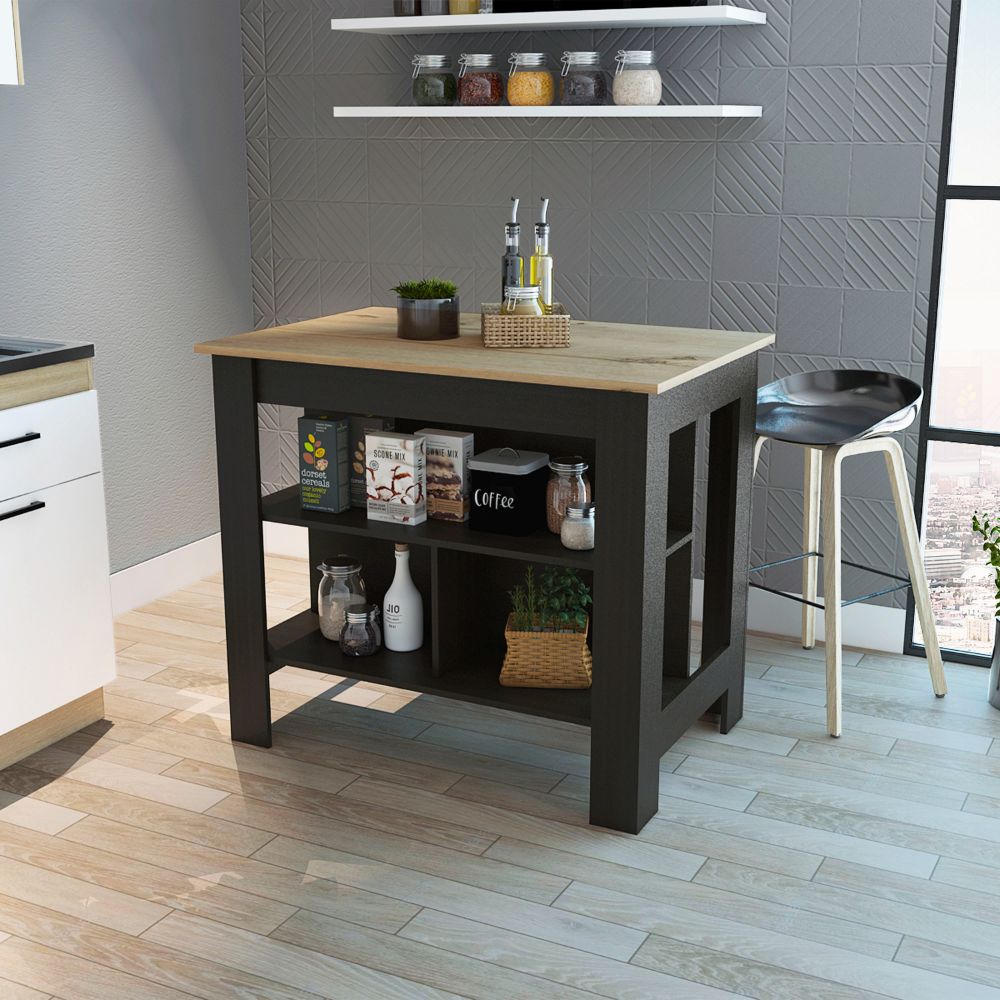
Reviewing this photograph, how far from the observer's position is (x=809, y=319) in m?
3.68

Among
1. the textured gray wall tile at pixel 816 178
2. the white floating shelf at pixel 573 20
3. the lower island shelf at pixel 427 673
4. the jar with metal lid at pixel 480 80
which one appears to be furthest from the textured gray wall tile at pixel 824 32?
the lower island shelf at pixel 427 673

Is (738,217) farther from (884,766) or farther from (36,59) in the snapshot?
(36,59)

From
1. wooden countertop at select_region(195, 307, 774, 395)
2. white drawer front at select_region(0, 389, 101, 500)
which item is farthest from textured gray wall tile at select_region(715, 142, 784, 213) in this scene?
white drawer front at select_region(0, 389, 101, 500)

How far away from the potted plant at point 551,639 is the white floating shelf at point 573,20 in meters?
1.55

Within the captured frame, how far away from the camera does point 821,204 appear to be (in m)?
3.60

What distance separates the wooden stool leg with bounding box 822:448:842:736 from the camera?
3131mm

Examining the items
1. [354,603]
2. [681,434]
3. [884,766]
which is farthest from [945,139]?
[354,603]

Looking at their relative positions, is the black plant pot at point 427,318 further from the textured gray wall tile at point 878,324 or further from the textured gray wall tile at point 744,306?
the textured gray wall tile at point 878,324

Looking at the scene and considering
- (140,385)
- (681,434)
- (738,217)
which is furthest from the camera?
(140,385)

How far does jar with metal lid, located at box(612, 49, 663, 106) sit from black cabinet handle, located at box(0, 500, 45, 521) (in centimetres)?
189

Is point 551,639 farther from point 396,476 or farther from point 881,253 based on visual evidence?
point 881,253

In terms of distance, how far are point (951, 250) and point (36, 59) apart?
2.62m

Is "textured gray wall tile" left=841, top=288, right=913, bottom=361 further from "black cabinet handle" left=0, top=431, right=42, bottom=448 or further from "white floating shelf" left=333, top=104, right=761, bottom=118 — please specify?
"black cabinet handle" left=0, top=431, right=42, bottom=448

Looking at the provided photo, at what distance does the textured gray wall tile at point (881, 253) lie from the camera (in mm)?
3520
